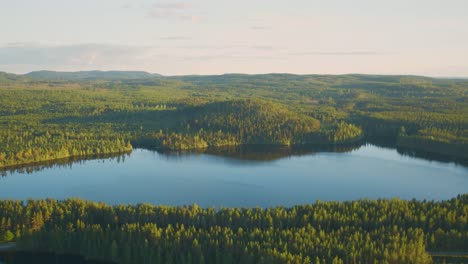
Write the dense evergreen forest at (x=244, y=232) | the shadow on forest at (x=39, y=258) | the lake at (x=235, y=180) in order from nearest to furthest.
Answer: the dense evergreen forest at (x=244, y=232), the shadow on forest at (x=39, y=258), the lake at (x=235, y=180)

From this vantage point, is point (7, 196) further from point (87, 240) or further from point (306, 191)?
point (306, 191)

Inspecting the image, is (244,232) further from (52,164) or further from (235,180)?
(52,164)

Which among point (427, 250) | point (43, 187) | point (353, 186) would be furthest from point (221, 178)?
point (427, 250)

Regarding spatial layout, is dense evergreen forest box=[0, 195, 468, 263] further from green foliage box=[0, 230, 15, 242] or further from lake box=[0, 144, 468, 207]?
lake box=[0, 144, 468, 207]

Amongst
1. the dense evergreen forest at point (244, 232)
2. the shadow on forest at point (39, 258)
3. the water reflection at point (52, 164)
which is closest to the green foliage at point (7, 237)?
the dense evergreen forest at point (244, 232)

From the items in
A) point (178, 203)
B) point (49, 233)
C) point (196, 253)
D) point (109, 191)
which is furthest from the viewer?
point (109, 191)

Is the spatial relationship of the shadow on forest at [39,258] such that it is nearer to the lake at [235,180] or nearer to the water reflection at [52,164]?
the lake at [235,180]
